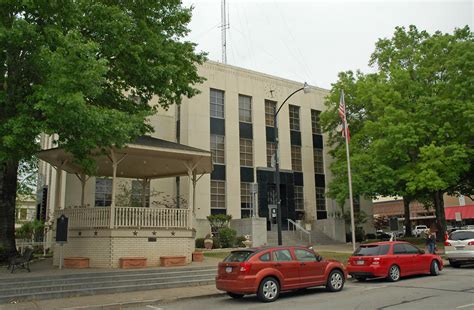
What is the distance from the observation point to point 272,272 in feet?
41.7

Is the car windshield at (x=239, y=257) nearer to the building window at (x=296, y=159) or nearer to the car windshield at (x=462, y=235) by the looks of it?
the car windshield at (x=462, y=235)

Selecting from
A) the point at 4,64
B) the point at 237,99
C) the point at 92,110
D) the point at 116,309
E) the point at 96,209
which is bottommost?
the point at 116,309

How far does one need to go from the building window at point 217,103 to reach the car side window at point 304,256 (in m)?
22.1

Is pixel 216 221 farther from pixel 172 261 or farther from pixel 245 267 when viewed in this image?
pixel 245 267

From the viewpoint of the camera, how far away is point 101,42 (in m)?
16.8

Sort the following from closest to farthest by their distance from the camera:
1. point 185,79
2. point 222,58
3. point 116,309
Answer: point 116,309
point 185,79
point 222,58

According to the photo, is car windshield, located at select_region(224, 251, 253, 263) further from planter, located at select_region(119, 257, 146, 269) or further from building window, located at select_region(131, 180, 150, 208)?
building window, located at select_region(131, 180, 150, 208)

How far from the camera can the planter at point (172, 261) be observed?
752 inches

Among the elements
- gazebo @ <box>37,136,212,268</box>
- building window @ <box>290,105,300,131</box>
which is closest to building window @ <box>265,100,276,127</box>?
building window @ <box>290,105,300,131</box>

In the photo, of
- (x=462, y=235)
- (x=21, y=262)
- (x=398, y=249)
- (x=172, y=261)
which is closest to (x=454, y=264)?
(x=462, y=235)

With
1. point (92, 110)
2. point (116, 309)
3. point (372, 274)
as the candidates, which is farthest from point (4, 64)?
point (372, 274)

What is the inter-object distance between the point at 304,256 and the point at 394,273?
168 inches

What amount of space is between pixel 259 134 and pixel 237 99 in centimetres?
336

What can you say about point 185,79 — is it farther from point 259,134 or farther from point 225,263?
point 259,134
